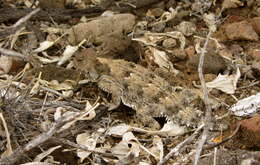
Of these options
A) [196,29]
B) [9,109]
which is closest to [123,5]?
Answer: [196,29]

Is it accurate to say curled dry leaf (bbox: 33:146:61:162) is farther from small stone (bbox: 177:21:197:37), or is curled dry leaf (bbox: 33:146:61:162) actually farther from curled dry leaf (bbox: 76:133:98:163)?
small stone (bbox: 177:21:197:37)

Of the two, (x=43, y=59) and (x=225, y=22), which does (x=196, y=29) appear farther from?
(x=43, y=59)

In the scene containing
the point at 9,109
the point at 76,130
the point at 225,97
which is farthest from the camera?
the point at 225,97

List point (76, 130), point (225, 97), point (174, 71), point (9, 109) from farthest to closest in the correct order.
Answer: point (174, 71) → point (225, 97) → point (76, 130) → point (9, 109)

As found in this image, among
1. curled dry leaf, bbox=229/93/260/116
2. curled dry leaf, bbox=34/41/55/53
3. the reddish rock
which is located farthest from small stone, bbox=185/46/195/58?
curled dry leaf, bbox=34/41/55/53

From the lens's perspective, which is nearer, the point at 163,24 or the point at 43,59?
the point at 43,59

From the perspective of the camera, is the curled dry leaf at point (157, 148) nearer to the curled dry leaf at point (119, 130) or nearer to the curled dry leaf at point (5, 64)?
the curled dry leaf at point (119, 130)

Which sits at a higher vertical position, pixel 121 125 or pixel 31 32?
pixel 31 32

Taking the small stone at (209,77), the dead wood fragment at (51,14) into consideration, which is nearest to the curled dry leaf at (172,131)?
the small stone at (209,77)
